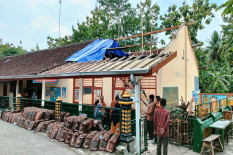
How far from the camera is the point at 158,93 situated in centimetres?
1036

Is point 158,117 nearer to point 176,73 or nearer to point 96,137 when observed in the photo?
point 96,137

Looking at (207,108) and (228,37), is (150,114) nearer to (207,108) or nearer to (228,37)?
(207,108)

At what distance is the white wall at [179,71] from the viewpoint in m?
11.0

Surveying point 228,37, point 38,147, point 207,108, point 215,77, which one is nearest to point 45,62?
point 38,147

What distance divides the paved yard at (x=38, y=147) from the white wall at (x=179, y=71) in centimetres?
461

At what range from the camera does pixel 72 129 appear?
268 inches

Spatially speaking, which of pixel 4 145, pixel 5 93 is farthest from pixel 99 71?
pixel 5 93

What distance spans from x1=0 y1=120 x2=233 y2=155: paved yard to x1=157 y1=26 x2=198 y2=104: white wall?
4612 millimetres

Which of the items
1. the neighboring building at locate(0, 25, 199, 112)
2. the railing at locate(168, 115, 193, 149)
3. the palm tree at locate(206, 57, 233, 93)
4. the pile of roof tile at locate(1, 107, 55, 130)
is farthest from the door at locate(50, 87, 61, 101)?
the palm tree at locate(206, 57, 233, 93)

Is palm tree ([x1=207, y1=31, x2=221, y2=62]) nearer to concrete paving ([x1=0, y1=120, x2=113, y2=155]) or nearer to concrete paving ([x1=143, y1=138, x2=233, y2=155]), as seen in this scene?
concrete paving ([x1=143, y1=138, x2=233, y2=155])

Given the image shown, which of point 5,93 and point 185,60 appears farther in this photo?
point 5,93

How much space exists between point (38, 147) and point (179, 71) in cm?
1089

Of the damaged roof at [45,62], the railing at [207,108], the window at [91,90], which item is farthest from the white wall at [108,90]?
the railing at [207,108]

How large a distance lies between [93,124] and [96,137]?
787mm
